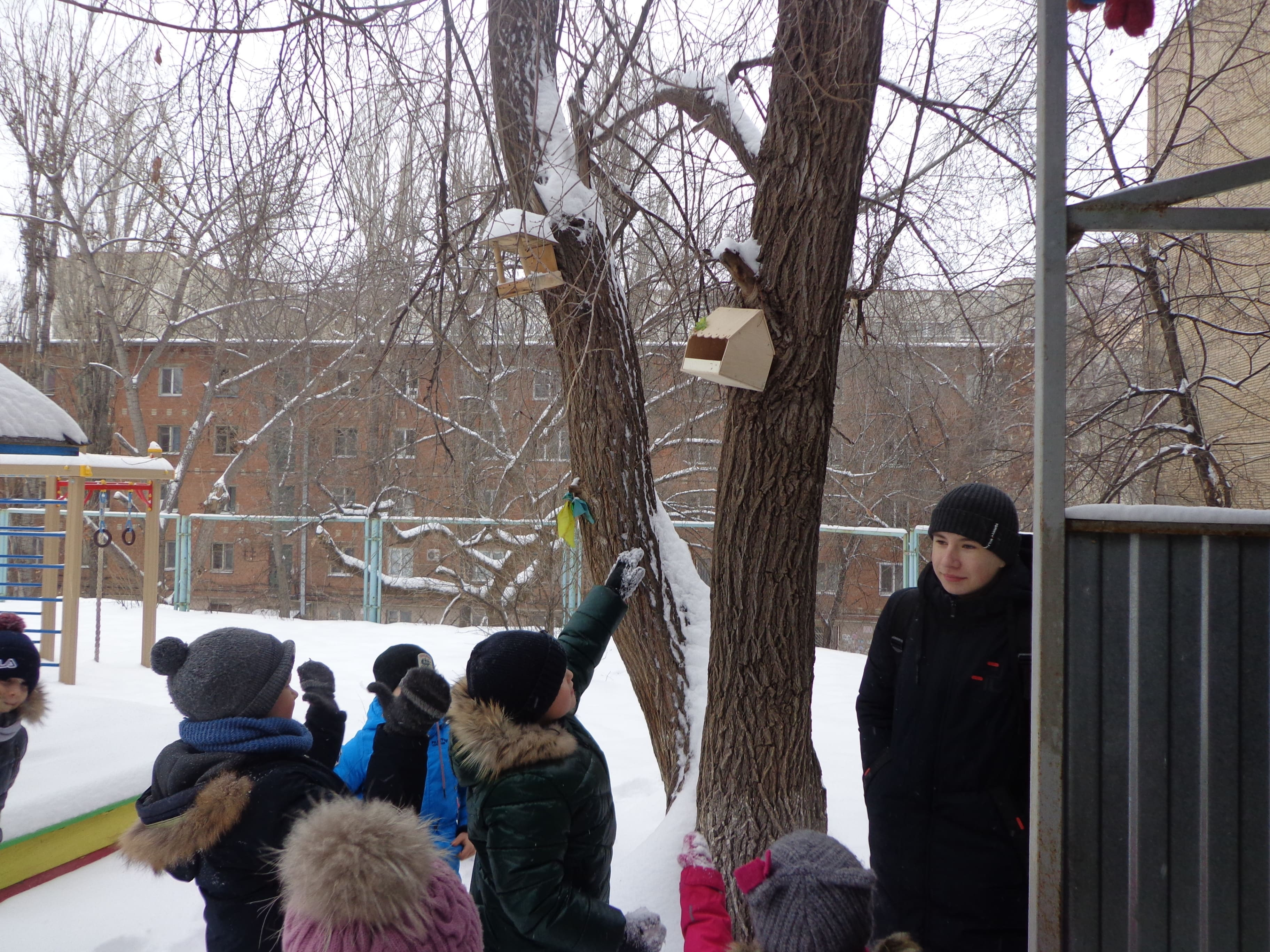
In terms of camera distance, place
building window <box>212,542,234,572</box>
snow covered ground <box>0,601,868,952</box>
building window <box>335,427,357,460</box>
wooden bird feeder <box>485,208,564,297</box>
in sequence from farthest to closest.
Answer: building window <box>212,542,234,572</box> < building window <box>335,427,357,460</box> < snow covered ground <box>0,601,868,952</box> < wooden bird feeder <box>485,208,564,297</box>

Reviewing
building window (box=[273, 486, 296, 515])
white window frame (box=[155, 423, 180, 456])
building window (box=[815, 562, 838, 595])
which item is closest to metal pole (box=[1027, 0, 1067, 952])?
building window (box=[815, 562, 838, 595])

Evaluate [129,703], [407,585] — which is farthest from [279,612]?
[129,703]

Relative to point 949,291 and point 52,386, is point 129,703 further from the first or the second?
point 52,386

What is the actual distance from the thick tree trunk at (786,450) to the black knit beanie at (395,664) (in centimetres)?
100

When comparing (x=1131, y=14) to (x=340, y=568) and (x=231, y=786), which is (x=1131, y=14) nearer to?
(x=231, y=786)

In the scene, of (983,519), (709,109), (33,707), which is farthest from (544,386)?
(983,519)

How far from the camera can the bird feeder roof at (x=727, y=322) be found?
256 centimetres

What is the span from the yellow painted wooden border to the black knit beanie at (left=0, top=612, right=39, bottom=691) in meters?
0.81

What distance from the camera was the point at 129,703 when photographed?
514cm

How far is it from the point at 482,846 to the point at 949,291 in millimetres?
4516

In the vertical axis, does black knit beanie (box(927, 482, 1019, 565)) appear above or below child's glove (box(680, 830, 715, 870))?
above

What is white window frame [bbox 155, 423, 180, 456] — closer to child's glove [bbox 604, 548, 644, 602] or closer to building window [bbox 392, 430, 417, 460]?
building window [bbox 392, 430, 417, 460]

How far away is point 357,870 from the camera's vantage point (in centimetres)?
134

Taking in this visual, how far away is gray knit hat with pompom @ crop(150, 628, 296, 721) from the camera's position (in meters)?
1.69
